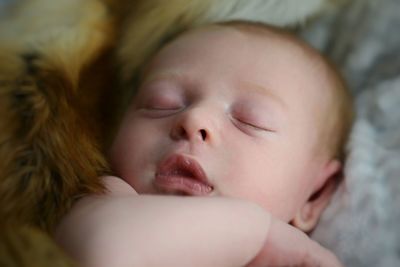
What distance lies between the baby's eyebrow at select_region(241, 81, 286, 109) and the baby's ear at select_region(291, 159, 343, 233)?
151 mm

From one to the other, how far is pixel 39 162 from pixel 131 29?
40cm

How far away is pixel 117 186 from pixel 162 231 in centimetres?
16

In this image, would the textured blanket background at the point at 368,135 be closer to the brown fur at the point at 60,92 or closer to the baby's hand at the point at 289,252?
the baby's hand at the point at 289,252

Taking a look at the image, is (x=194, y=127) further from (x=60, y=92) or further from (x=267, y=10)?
(x=267, y=10)

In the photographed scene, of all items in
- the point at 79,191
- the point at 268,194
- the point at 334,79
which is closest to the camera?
the point at 79,191

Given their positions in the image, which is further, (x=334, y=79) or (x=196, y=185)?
(x=334, y=79)

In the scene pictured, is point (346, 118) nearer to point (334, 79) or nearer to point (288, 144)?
point (334, 79)

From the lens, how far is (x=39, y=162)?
93cm

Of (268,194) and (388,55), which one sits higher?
(388,55)

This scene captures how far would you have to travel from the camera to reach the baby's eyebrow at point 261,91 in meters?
1.06

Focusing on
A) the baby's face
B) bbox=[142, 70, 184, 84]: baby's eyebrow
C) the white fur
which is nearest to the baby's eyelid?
the baby's face

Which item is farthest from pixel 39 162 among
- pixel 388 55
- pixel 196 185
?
pixel 388 55

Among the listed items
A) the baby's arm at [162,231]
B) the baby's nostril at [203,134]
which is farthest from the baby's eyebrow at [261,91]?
the baby's arm at [162,231]

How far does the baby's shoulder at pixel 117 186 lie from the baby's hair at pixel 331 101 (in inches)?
13.3
